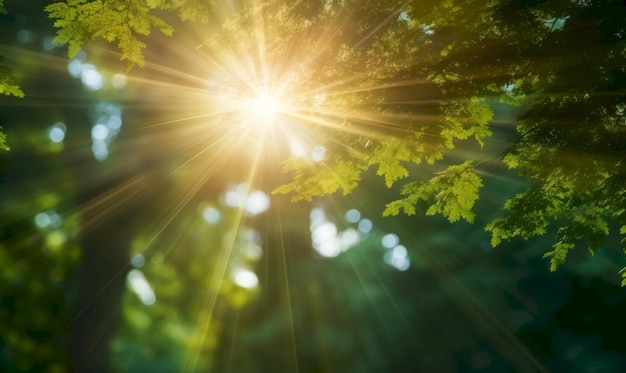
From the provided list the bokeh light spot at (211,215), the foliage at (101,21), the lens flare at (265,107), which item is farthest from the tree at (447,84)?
the bokeh light spot at (211,215)

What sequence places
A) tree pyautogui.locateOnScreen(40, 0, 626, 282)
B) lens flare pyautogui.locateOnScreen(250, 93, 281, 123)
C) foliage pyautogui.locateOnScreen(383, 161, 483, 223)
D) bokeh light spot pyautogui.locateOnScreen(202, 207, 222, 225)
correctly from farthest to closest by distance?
bokeh light spot pyautogui.locateOnScreen(202, 207, 222, 225) → lens flare pyautogui.locateOnScreen(250, 93, 281, 123) → foliage pyautogui.locateOnScreen(383, 161, 483, 223) → tree pyautogui.locateOnScreen(40, 0, 626, 282)

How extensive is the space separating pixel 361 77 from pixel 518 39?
1812 millimetres

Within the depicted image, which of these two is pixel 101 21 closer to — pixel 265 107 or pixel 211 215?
pixel 265 107

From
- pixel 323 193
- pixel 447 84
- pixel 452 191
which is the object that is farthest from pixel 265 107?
pixel 452 191

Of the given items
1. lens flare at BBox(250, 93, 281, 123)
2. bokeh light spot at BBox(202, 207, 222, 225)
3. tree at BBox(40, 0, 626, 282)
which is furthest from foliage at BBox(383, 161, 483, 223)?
bokeh light spot at BBox(202, 207, 222, 225)

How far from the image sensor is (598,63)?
3.97m

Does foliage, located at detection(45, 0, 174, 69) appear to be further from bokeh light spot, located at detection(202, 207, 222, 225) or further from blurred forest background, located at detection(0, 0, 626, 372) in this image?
bokeh light spot, located at detection(202, 207, 222, 225)

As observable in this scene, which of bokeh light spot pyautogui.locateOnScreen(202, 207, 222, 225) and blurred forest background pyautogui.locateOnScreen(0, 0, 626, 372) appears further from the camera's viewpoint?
bokeh light spot pyautogui.locateOnScreen(202, 207, 222, 225)

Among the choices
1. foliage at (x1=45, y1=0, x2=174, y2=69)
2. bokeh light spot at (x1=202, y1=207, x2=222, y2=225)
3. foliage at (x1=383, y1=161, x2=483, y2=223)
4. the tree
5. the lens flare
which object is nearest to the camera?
foliage at (x1=45, y1=0, x2=174, y2=69)

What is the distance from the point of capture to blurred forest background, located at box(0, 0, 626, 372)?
4352 millimetres

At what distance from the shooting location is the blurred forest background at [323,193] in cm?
435

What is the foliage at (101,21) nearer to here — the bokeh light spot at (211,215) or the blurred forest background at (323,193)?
the blurred forest background at (323,193)

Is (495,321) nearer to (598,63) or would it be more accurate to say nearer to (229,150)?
(229,150)

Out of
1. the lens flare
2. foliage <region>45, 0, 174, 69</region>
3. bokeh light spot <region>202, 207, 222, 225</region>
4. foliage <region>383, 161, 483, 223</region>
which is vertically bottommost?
foliage <region>383, 161, 483, 223</region>
